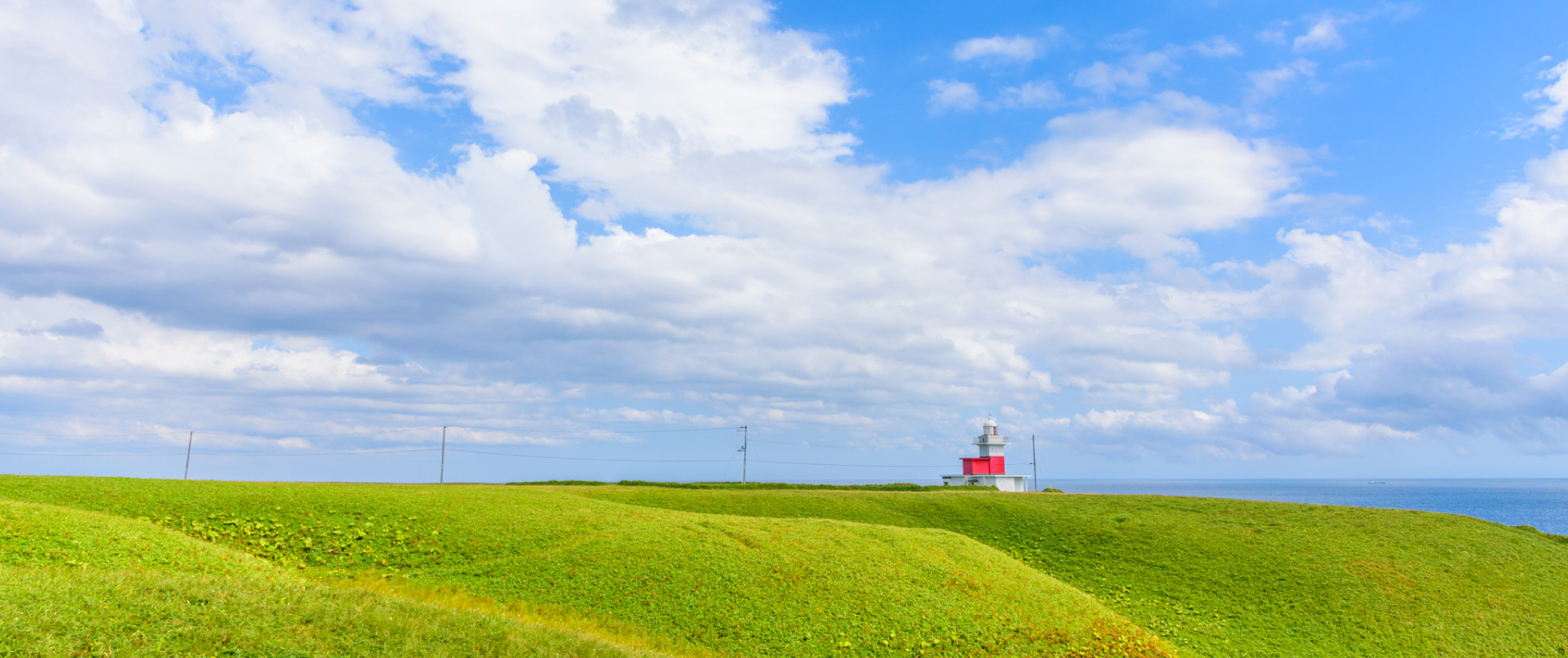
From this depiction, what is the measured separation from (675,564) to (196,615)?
38.7 feet

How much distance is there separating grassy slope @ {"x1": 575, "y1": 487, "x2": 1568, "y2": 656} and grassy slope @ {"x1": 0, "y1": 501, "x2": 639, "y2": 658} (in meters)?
19.9

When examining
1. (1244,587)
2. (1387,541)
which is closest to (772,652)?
(1244,587)

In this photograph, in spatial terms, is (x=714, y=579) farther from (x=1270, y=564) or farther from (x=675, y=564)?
(x=1270, y=564)

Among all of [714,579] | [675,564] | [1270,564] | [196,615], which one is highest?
[196,615]

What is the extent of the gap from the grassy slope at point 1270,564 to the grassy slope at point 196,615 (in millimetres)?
19883

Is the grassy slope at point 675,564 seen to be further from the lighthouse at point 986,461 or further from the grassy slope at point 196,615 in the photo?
the lighthouse at point 986,461

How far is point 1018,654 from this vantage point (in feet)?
60.2

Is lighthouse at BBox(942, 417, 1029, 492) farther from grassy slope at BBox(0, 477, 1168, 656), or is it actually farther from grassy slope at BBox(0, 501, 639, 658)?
grassy slope at BBox(0, 501, 639, 658)

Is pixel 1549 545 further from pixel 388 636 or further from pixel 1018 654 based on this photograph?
pixel 388 636

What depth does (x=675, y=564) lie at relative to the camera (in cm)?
2177

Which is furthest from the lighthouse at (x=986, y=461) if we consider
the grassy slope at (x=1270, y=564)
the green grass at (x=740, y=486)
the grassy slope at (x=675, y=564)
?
the grassy slope at (x=675, y=564)

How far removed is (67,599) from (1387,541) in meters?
39.3

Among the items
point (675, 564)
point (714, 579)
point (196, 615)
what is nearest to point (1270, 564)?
point (714, 579)

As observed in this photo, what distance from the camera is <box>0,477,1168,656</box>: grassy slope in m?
18.9
